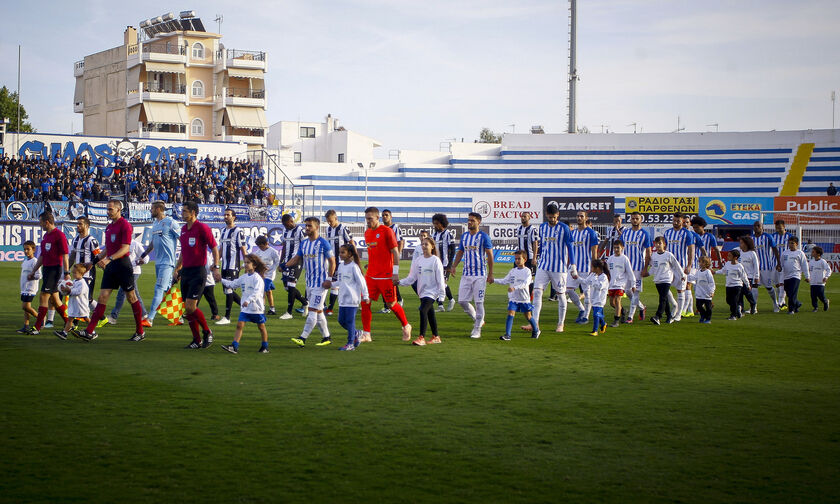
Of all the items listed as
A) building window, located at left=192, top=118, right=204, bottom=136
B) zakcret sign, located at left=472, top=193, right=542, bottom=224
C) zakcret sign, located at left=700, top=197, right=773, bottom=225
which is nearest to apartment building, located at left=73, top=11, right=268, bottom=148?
building window, located at left=192, top=118, right=204, bottom=136

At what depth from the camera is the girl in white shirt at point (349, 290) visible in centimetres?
1124

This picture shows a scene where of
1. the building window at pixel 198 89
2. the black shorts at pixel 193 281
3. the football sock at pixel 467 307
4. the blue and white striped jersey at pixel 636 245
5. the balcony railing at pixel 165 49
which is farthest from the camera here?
the building window at pixel 198 89

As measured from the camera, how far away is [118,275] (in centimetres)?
1187

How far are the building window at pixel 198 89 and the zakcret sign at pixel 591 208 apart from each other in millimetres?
35563

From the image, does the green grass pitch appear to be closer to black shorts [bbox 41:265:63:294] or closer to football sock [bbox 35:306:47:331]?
football sock [bbox 35:306:47:331]

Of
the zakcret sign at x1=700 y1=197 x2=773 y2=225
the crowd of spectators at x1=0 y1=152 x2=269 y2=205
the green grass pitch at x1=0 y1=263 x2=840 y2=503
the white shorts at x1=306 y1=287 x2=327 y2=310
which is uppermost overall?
the crowd of spectators at x1=0 y1=152 x2=269 y2=205

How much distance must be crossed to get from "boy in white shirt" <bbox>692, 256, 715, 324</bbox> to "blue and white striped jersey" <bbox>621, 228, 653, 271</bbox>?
1085 millimetres

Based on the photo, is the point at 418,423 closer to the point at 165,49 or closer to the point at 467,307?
A: the point at 467,307

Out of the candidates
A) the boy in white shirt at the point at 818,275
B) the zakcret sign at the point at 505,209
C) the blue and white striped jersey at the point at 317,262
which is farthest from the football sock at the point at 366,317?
the zakcret sign at the point at 505,209

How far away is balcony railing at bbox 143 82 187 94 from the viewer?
214 ft

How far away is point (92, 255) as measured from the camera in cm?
1402

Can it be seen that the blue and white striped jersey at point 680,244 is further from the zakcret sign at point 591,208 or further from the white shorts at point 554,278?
the zakcret sign at point 591,208

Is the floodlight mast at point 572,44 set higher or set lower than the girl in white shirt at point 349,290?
higher

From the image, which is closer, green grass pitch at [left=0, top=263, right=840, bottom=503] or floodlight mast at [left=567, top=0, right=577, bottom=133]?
green grass pitch at [left=0, top=263, right=840, bottom=503]
